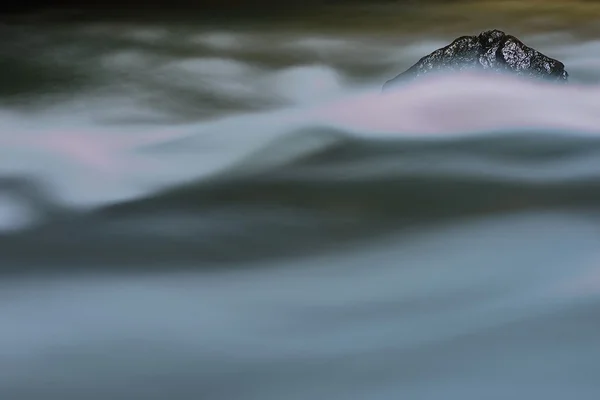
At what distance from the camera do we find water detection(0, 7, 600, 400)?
184 centimetres

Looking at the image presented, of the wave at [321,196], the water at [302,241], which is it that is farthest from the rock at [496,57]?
the wave at [321,196]

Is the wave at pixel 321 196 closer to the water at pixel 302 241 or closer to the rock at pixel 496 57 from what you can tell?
the water at pixel 302 241

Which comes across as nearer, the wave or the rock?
the wave

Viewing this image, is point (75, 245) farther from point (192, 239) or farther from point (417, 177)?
point (417, 177)

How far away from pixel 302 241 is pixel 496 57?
2.26 metres

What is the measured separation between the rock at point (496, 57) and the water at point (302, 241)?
77mm

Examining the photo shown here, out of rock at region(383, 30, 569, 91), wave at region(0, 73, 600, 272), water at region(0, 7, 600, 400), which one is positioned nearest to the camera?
water at region(0, 7, 600, 400)

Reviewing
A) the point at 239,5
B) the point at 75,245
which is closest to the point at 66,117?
the point at 75,245

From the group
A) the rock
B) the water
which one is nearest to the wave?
the water

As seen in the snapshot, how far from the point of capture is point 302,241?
2.60m

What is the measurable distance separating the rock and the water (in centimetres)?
8

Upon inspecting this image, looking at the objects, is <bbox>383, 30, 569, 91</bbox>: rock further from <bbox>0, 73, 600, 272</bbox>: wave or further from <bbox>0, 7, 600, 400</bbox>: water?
<bbox>0, 73, 600, 272</bbox>: wave

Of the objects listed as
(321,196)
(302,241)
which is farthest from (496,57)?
(302,241)

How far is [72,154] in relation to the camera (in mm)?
Result: 3801
